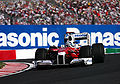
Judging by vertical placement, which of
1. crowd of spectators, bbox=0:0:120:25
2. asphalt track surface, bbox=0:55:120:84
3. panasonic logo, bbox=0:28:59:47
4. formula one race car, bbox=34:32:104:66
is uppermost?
crowd of spectators, bbox=0:0:120:25

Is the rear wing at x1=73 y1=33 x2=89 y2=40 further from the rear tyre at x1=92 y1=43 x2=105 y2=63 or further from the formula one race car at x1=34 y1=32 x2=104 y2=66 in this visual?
the rear tyre at x1=92 y1=43 x2=105 y2=63

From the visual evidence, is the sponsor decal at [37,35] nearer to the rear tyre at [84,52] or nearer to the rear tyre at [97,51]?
the rear tyre at [97,51]

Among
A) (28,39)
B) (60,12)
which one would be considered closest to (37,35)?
(28,39)

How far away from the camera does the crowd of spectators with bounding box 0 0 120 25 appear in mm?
23453

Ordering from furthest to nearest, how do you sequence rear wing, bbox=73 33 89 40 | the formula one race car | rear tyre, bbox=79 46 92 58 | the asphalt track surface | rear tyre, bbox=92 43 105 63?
1. rear wing, bbox=73 33 89 40
2. rear tyre, bbox=92 43 105 63
3. rear tyre, bbox=79 46 92 58
4. the formula one race car
5. the asphalt track surface

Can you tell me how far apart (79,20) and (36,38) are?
518 cm

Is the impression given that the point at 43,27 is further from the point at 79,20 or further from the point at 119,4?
the point at 119,4

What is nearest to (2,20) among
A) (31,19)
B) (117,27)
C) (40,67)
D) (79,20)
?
(31,19)

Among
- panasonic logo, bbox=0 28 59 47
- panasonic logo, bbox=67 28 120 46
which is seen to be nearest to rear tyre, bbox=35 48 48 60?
panasonic logo, bbox=0 28 59 47

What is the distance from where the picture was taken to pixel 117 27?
22.8m

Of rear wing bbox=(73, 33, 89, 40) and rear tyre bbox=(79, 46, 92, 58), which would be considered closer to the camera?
rear tyre bbox=(79, 46, 92, 58)

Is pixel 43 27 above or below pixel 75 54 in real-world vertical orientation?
Answer: above

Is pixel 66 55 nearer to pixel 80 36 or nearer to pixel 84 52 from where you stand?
pixel 84 52

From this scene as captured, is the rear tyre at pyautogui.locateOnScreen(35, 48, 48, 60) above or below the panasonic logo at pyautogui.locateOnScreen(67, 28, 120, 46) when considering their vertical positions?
below
